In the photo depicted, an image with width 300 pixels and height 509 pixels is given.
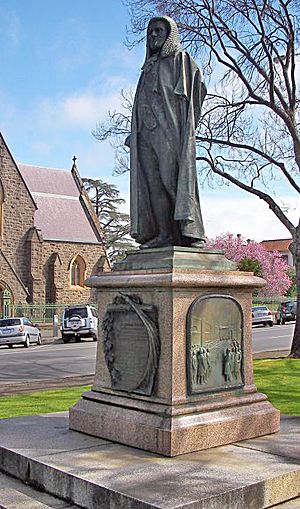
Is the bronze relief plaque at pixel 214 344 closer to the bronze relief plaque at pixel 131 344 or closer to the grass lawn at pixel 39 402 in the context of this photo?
the bronze relief plaque at pixel 131 344

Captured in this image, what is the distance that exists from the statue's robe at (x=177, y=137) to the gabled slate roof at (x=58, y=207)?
138ft

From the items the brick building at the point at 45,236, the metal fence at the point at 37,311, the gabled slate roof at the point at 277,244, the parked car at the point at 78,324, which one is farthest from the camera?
the gabled slate roof at the point at 277,244

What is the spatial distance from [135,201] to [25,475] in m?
2.75

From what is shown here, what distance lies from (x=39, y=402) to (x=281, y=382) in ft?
16.7

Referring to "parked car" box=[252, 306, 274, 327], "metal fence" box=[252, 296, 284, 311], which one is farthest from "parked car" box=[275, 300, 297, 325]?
"metal fence" box=[252, 296, 284, 311]

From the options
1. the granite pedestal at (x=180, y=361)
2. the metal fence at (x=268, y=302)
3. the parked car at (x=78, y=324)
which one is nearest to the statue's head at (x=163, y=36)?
the granite pedestal at (x=180, y=361)

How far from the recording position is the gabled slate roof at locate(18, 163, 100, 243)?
49.5m

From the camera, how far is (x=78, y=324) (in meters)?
32.1

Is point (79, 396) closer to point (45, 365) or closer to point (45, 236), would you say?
point (45, 365)

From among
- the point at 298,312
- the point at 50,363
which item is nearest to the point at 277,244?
the point at 298,312

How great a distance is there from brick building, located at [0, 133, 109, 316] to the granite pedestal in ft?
119

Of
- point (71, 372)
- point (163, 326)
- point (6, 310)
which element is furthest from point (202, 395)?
point (6, 310)

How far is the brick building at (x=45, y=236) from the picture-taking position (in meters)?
44.8

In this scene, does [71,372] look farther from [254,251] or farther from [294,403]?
[254,251]
